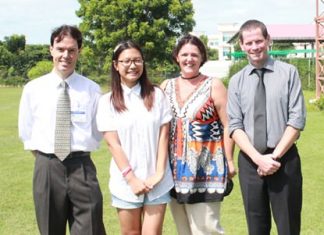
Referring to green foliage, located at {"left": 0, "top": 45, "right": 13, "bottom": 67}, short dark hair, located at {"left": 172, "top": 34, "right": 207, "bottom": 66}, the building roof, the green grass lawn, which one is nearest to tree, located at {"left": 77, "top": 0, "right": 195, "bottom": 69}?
the building roof

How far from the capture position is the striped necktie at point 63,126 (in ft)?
11.0

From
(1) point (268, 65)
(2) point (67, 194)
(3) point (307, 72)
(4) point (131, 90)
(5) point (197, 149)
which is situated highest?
(1) point (268, 65)

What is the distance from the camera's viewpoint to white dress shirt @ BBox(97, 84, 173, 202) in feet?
11.0

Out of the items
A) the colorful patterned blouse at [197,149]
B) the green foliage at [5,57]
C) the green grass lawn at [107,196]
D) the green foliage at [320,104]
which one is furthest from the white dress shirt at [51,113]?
the green foliage at [5,57]

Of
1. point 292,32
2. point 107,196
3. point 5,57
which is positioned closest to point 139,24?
point 292,32

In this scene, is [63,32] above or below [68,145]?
above

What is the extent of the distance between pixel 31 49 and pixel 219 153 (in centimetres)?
4698

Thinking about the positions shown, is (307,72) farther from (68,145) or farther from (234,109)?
(68,145)

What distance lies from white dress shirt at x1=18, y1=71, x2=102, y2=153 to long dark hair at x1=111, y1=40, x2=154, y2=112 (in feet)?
0.64

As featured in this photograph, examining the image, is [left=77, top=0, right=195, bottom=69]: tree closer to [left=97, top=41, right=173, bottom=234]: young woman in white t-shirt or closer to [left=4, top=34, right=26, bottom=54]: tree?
[left=4, top=34, right=26, bottom=54]: tree

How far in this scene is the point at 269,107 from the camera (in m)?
3.32

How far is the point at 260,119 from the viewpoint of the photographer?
3.35 meters

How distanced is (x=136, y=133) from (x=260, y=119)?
0.80 m

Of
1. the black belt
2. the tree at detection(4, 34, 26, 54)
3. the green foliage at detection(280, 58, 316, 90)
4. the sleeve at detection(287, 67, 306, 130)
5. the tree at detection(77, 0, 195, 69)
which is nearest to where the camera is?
the sleeve at detection(287, 67, 306, 130)
